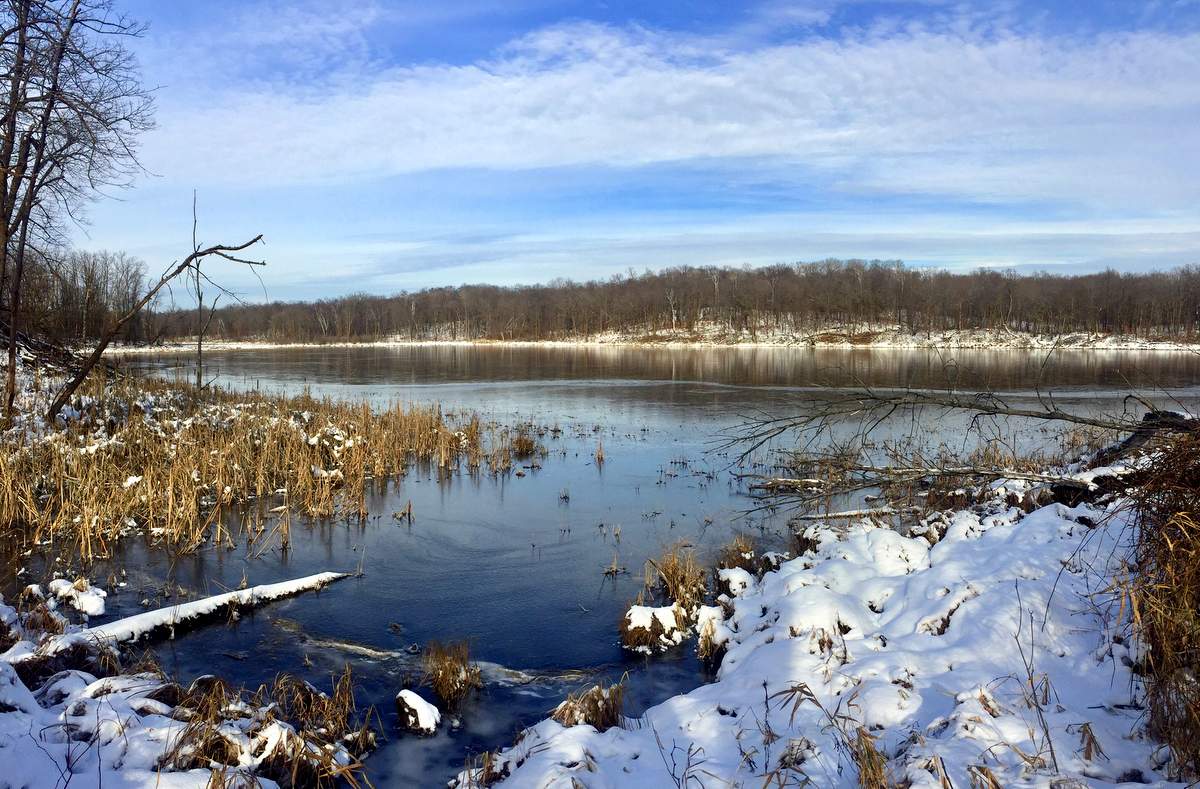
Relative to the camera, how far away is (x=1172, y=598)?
13.4 feet

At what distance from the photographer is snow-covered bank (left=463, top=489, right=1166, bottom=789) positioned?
3.72 metres

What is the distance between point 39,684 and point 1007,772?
19.7 ft

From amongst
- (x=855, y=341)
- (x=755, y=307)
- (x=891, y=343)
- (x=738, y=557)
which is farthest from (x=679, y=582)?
(x=755, y=307)

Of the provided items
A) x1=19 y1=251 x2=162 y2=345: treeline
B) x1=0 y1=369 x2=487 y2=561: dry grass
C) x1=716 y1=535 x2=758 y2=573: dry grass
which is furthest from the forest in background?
x1=716 y1=535 x2=758 y2=573: dry grass

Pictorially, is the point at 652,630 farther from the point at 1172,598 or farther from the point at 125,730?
the point at 125,730

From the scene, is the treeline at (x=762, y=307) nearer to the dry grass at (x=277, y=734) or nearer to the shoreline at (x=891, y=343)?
the shoreline at (x=891, y=343)

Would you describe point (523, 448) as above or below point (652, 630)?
above

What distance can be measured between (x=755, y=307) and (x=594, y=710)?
93.8m

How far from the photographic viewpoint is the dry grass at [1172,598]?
11.7 feet

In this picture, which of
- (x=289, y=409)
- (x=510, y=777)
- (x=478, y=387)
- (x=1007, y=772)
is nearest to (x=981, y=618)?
(x=1007, y=772)

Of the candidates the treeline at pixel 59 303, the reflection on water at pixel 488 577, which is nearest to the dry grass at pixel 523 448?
the reflection on water at pixel 488 577

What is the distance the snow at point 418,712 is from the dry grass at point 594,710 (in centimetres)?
99

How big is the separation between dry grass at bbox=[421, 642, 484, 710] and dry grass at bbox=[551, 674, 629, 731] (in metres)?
1.04

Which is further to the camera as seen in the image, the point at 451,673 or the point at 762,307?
the point at 762,307
